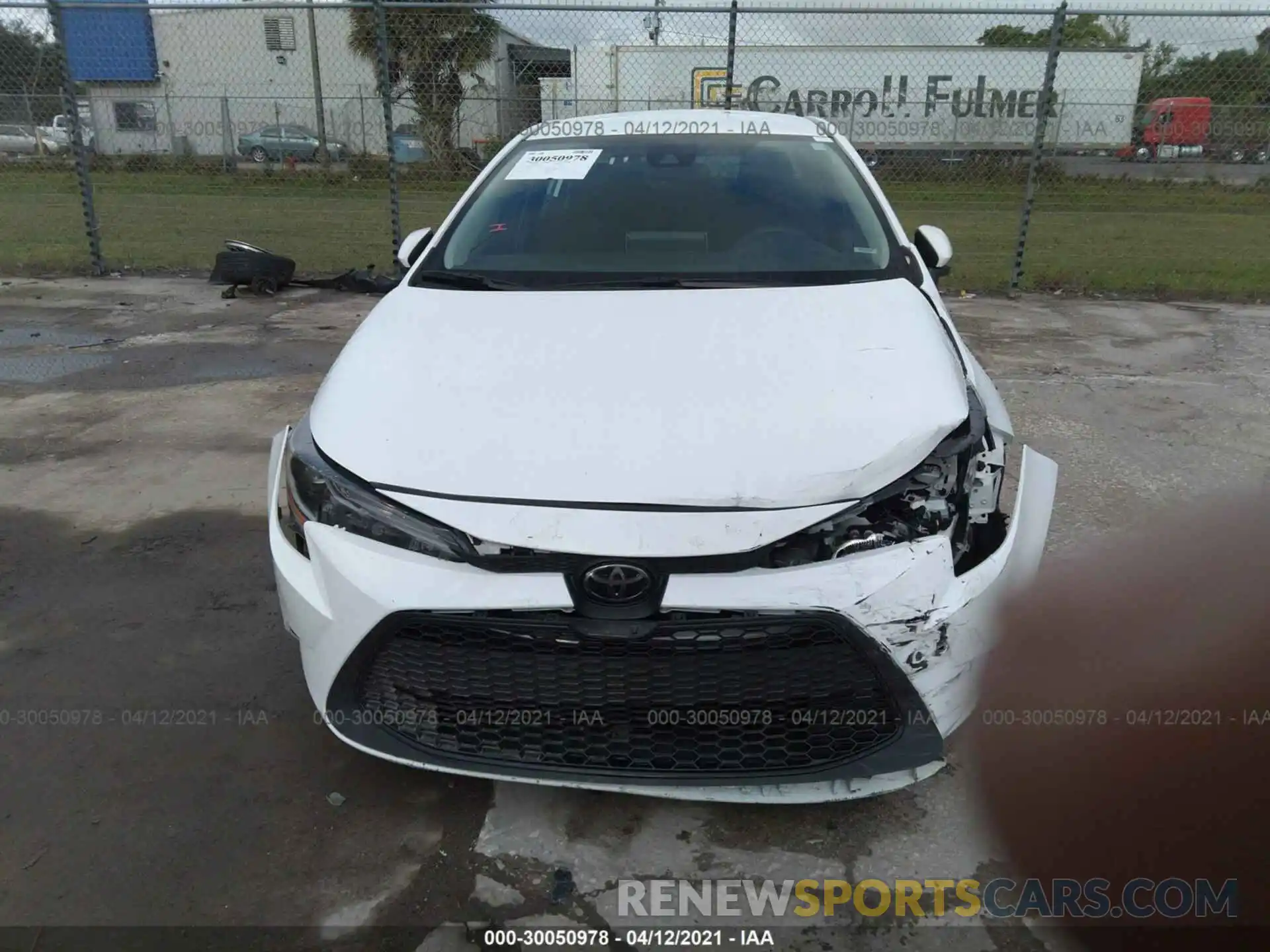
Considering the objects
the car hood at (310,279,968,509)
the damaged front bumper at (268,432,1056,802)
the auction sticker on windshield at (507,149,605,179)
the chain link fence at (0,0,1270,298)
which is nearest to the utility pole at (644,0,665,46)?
the chain link fence at (0,0,1270,298)

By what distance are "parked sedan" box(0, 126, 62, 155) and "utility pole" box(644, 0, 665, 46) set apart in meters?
11.1

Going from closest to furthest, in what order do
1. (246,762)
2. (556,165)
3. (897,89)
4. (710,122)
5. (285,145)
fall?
(246,762) → (556,165) → (710,122) → (285,145) → (897,89)

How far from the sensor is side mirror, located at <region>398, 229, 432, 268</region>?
343 centimetres

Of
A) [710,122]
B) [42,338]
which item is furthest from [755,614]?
[42,338]

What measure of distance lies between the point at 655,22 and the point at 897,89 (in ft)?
35.6

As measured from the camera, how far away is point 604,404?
2084 mm

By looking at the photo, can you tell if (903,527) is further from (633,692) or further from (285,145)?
(285,145)

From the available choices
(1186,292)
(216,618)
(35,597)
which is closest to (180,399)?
(35,597)

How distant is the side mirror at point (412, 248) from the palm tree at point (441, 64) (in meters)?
6.84

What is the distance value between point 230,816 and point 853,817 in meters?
1.49

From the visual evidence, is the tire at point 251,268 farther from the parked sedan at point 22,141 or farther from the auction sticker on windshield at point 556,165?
the parked sedan at point 22,141

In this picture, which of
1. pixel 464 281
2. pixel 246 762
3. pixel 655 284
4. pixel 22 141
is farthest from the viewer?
pixel 22 141

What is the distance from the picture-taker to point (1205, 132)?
10250mm

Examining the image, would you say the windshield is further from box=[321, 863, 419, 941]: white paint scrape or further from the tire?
the tire
